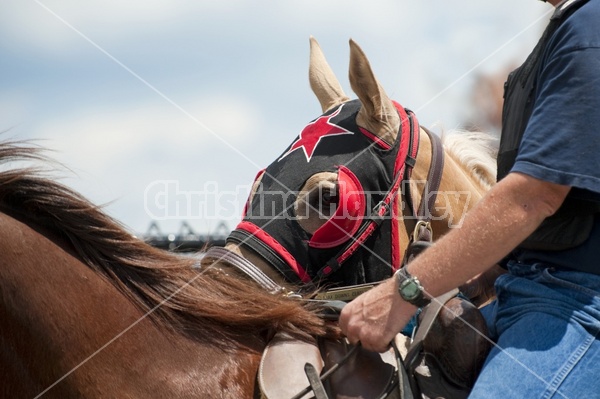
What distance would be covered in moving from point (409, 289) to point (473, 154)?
2.35m

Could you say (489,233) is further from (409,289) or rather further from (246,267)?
(246,267)

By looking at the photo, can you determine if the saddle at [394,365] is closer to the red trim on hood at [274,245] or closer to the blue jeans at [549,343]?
the blue jeans at [549,343]

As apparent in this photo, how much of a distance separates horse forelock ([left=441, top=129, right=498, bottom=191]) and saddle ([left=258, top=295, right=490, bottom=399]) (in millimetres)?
1824

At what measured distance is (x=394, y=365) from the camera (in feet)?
9.37

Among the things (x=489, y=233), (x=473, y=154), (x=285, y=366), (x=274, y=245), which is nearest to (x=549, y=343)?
(x=489, y=233)

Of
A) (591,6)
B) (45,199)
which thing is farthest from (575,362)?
(45,199)

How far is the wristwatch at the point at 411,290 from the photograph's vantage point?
2.48m

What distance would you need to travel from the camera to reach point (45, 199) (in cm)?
288

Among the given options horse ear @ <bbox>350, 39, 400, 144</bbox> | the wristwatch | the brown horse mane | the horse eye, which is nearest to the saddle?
the brown horse mane

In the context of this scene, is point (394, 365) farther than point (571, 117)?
Yes

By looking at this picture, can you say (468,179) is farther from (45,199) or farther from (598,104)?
(45,199)

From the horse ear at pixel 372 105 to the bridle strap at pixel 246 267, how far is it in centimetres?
106

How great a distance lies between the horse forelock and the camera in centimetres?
459

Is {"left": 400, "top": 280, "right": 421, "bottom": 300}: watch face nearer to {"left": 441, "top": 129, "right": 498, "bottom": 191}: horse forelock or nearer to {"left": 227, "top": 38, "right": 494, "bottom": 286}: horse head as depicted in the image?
{"left": 227, "top": 38, "right": 494, "bottom": 286}: horse head
